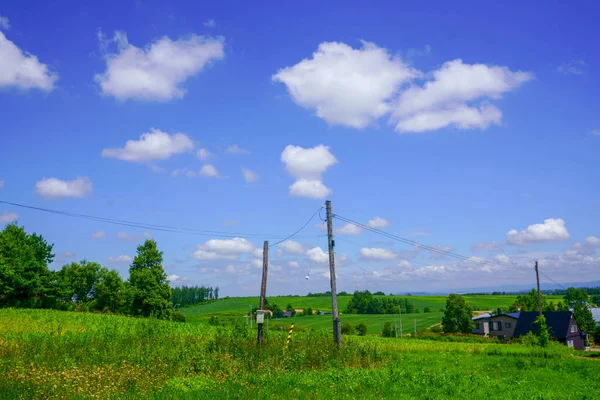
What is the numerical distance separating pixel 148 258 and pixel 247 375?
46.6 metres

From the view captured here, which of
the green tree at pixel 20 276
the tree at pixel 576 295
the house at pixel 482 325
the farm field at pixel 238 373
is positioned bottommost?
the house at pixel 482 325

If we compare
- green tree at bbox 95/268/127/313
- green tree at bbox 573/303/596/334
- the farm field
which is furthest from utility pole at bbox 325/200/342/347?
green tree at bbox 573/303/596/334

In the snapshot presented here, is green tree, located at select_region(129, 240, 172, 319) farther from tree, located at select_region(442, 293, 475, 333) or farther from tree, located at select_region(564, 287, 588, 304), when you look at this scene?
tree, located at select_region(564, 287, 588, 304)

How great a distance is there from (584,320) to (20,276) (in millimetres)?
87021

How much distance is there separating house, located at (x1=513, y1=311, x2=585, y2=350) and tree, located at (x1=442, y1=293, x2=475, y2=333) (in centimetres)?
1207

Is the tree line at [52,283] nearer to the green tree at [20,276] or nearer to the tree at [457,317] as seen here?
the green tree at [20,276]

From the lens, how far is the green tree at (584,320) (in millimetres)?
73125

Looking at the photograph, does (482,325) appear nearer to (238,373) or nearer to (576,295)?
(576,295)

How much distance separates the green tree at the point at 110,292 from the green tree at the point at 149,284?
1989 centimetres

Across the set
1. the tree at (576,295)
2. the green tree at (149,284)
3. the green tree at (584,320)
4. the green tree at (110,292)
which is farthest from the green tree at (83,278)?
the tree at (576,295)

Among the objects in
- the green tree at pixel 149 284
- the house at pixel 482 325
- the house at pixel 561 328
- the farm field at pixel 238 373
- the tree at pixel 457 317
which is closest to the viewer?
the farm field at pixel 238 373

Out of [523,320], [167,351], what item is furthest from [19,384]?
[523,320]

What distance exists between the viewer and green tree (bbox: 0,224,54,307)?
51.7 m

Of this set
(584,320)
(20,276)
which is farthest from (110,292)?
(584,320)
